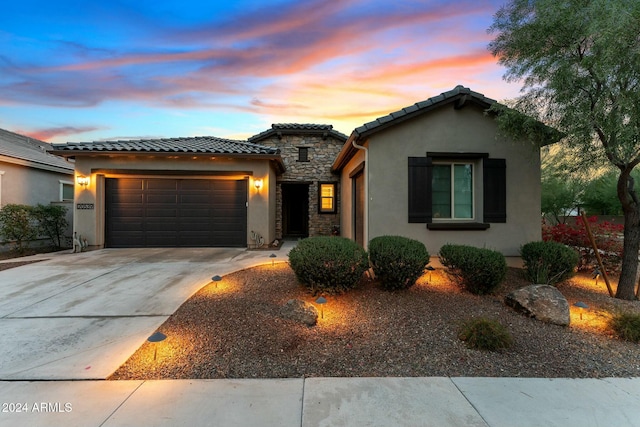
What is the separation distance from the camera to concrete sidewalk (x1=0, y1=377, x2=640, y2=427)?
2045 millimetres

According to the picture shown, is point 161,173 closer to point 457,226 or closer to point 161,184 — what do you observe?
point 161,184

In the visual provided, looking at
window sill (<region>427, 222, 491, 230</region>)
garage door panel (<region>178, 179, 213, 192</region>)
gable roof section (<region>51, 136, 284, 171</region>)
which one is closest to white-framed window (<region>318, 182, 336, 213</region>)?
gable roof section (<region>51, 136, 284, 171</region>)

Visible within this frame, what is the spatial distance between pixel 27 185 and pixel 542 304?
1570cm

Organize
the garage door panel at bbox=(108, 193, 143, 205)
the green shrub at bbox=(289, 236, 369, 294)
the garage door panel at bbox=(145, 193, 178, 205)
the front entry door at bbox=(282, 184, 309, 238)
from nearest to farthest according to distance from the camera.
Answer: the green shrub at bbox=(289, 236, 369, 294) < the garage door panel at bbox=(108, 193, 143, 205) < the garage door panel at bbox=(145, 193, 178, 205) < the front entry door at bbox=(282, 184, 309, 238)

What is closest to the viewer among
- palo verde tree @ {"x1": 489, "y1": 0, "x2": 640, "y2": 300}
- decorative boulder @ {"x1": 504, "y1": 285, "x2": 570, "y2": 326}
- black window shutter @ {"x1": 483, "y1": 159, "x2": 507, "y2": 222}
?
decorative boulder @ {"x1": 504, "y1": 285, "x2": 570, "y2": 326}

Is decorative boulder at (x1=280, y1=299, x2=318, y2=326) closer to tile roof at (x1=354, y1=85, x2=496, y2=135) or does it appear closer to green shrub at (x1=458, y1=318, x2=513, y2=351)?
green shrub at (x1=458, y1=318, x2=513, y2=351)

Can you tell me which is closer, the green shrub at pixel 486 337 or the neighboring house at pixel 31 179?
the green shrub at pixel 486 337

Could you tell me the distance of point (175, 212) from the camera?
9.41m

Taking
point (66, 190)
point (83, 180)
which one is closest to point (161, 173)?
point (83, 180)

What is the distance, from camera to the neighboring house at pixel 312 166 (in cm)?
1257

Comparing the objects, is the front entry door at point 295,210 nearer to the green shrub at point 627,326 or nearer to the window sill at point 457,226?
the window sill at point 457,226

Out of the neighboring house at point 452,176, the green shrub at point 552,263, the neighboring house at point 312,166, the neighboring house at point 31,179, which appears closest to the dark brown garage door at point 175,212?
the neighboring house at point 312,166

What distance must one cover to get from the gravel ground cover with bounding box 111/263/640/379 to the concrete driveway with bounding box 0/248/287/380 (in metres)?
0.38

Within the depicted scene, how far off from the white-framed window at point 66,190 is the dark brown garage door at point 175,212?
14.2 feet
